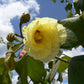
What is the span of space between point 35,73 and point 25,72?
0.25 ft

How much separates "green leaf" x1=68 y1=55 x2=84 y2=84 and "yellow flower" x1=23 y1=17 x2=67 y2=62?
0.38ft

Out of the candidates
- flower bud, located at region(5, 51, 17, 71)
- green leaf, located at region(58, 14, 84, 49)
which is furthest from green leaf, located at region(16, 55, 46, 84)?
green leaf, located at region(58, 14, 84, 49)

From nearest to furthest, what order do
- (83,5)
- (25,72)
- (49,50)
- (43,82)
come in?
(49,50) → (83,5) → (25,72) → (43,82)

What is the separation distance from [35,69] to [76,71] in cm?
24

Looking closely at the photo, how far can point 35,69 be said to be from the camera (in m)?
0.84

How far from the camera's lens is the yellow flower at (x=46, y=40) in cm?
57

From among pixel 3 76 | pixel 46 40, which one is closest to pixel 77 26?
pixel 46 40

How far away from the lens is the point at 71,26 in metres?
0.63

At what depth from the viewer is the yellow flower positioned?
1.87 feet

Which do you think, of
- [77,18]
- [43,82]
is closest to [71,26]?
[77,18]

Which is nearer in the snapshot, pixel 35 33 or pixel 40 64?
pixel 35 33

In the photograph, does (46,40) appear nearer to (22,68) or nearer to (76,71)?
(76,71)

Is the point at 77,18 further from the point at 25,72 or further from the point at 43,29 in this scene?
the point at 25,72

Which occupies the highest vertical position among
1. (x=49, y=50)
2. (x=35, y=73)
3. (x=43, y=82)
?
(x=49, y=50)
